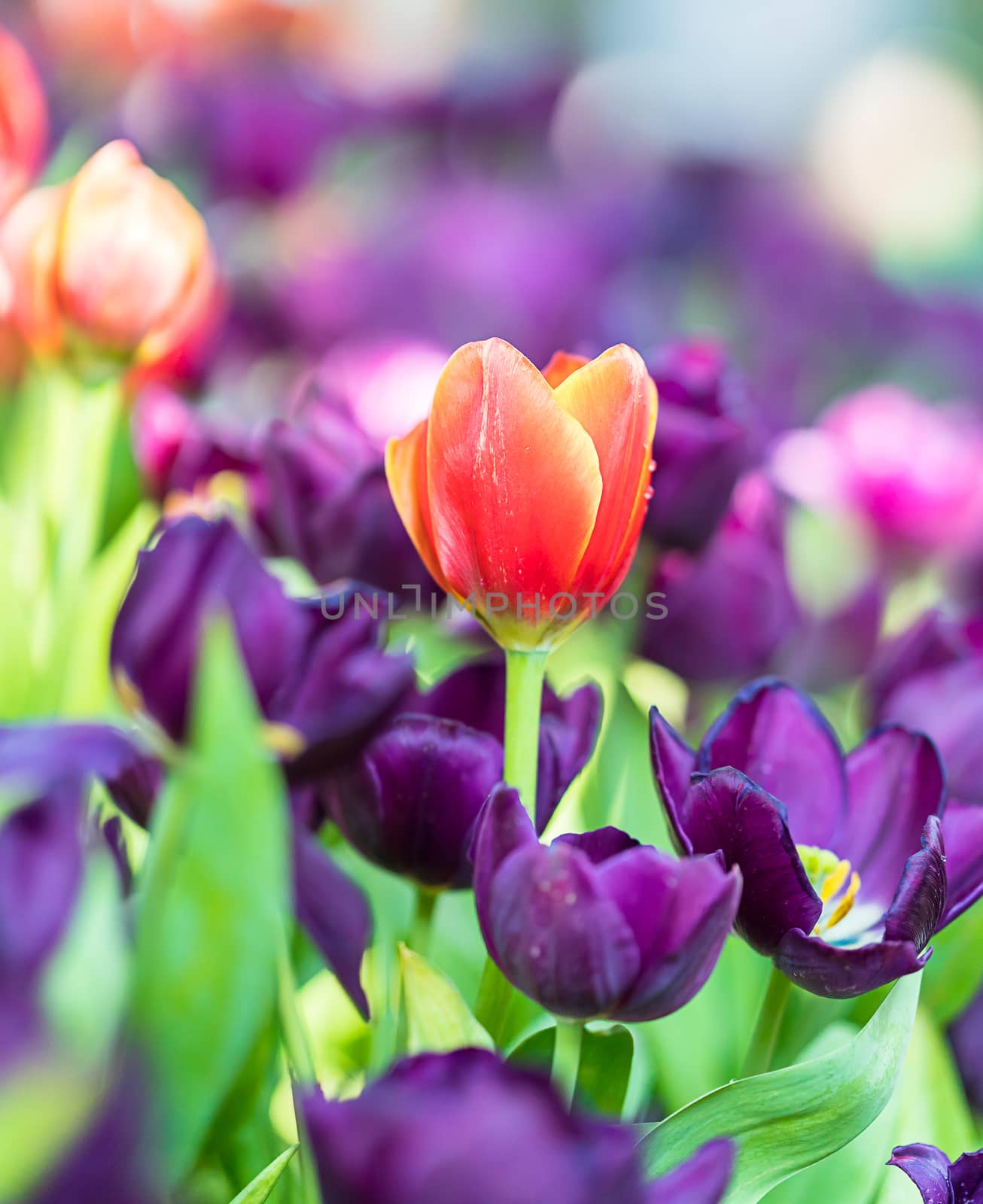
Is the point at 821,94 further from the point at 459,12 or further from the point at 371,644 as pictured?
the point at 371,644

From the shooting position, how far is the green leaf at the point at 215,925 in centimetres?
21

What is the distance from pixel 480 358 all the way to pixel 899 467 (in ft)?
1.39

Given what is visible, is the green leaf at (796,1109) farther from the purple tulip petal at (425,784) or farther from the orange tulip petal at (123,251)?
the orange tulip petal at (123,251)

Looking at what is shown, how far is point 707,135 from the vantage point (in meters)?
1.91

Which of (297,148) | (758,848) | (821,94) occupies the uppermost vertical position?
(758,848)

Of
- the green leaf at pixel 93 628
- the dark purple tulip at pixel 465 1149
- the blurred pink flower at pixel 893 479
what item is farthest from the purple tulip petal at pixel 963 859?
the blurred pink flower at pixel 893 479

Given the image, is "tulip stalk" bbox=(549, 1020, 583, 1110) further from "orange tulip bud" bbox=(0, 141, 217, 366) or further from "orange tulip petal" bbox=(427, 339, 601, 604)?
"orange tulip bud" bbox=(0, 141, 217, 366)

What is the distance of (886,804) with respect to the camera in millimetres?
311

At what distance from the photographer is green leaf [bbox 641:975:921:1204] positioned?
0.81ft

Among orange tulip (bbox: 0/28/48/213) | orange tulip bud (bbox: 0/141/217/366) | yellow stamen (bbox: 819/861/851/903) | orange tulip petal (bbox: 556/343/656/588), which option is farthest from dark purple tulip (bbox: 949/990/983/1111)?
orange tulip (bbox: 0/28/48/213)

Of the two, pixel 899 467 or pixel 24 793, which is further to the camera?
pixel 899 467

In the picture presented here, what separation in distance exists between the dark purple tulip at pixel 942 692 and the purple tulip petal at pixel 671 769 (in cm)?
8

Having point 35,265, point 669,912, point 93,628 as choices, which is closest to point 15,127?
point 35,265

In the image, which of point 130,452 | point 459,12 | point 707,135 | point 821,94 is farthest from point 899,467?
point 821,94
